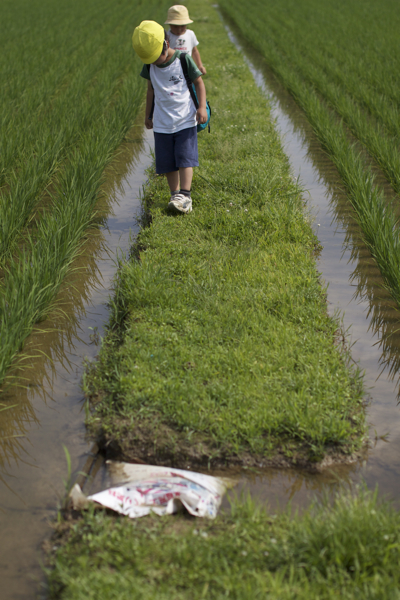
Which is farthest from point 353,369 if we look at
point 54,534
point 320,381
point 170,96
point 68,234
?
point 170,96

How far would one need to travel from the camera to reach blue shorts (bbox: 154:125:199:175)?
3570 millimetres

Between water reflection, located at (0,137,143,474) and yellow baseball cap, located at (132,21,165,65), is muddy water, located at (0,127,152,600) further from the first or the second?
yellow baseball cap, located at (132,21,165,65)

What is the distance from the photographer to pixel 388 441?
2.04 metres

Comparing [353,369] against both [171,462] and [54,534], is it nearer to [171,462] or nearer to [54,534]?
[171,462]

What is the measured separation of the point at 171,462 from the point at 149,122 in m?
2.51

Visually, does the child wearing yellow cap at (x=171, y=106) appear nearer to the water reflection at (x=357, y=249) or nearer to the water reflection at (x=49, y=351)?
the water reflection at (x=49, y=351)

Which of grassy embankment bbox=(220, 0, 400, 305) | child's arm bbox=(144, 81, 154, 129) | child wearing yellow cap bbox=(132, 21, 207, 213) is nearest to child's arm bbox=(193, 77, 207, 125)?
child wearing yellow cap bbox=(132, 21, 207, 213)

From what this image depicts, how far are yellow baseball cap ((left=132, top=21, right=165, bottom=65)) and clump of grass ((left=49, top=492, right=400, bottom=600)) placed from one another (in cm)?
264

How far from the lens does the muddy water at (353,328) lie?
6.09 feet

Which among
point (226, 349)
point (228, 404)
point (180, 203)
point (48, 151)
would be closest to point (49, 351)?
point (226, 349)

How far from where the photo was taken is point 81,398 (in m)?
2.29

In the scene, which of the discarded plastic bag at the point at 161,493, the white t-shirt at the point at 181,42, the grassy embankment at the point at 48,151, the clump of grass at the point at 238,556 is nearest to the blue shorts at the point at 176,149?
the white t-shirt at the point at 181,42

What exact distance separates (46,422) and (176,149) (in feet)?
7.07

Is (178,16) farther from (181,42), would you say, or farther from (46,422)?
(46,422)
